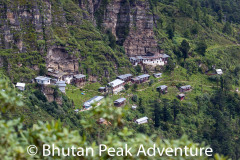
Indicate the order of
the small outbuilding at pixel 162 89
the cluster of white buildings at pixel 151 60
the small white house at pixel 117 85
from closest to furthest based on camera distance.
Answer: the small white house at pixel 117 85 → the small outbuilding at pixel 162 89 → the cluster of white buildings at pixel 151 60

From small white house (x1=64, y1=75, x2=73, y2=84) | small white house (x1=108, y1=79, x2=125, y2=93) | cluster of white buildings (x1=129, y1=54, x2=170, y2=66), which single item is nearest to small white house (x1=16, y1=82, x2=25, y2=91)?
small white house (x1=64, y1=75, x2=73, y2=84)

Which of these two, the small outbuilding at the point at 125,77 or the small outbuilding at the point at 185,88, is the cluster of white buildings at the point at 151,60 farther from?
the small outbuilding at the point at 185,88

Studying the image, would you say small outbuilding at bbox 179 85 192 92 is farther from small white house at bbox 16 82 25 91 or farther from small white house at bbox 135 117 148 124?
small white house at bbox 16 82 25 91

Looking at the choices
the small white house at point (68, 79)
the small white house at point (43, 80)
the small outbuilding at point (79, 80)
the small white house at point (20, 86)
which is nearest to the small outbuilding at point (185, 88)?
the small outbuilding at point (79, 80)

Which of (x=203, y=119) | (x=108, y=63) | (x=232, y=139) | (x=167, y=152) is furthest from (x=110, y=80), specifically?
(x=167, y=152)

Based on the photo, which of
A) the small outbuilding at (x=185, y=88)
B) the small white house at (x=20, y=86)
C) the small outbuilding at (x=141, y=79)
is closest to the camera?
the small white house at (x=20, y=86)

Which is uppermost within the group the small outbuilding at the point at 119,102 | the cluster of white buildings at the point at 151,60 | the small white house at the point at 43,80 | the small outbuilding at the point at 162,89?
the cluster of white buildings at the point at 151,60

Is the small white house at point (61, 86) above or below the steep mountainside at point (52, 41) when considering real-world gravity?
below

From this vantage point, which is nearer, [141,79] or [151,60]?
[141,79]

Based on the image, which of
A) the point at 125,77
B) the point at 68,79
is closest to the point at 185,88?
the point at 125,77

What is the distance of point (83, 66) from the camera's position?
41.3 m

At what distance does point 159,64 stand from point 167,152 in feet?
122

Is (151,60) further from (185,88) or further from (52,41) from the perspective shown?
(52,41)

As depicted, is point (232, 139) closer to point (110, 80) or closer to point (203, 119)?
point (203, 119)
